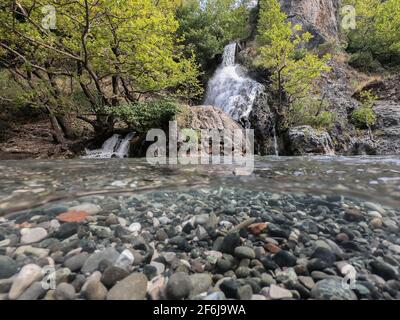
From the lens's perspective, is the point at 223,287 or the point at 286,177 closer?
the point at 223,287

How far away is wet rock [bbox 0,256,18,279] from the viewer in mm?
1231

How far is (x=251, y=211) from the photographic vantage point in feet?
6.94

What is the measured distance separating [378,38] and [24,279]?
21.9 m

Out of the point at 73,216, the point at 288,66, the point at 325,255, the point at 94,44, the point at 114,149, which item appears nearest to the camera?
the point at 325,255

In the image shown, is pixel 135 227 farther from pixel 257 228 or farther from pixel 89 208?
pixel 257 228

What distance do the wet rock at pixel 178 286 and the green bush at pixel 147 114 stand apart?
731cm

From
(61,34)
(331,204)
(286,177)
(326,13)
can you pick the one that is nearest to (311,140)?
(286,177)

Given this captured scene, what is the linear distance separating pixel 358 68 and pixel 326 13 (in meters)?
6.25

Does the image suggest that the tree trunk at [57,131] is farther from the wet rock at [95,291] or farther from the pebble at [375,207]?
the pebble at [375,207]

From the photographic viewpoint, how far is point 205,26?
16312 mm

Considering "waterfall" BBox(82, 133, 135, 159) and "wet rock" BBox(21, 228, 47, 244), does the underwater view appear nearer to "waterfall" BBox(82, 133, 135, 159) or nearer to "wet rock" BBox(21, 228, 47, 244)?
"wet rock" BBox(21, 228, 47, 244)
